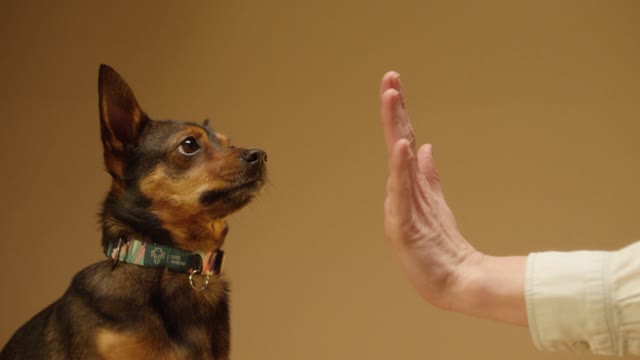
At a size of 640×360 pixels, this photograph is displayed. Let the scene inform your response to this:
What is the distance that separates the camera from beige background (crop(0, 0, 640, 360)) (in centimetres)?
238

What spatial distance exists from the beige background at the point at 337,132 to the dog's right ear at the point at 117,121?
123cm

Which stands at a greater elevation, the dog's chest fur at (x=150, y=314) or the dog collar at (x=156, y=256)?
the dog collar at (x=156, y=256)

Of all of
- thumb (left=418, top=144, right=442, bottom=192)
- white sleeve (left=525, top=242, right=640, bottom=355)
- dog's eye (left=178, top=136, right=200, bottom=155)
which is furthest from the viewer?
dog's eye (left=178, top=136, right=200, bottom=155)

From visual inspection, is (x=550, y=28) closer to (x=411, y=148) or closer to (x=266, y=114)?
(x=266, y=114)

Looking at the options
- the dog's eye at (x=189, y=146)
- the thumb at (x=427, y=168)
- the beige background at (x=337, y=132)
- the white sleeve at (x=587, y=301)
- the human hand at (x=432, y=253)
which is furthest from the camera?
the beige background at (x=337, y=132)

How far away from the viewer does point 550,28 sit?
2.40 meters

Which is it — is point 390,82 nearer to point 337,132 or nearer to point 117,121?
point 117,121

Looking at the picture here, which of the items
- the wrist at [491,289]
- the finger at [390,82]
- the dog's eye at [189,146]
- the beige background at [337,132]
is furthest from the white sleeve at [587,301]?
the beige background at [337,132]

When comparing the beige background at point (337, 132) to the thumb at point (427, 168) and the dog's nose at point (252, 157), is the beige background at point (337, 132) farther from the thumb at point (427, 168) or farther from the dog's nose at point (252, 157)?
the thumb at point (427, 168)

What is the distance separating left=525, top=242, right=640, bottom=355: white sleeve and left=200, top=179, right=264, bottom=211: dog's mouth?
1.83 ft

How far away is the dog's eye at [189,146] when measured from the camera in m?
1.31

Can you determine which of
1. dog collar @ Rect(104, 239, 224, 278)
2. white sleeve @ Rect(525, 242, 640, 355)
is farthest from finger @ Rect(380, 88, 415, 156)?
dog collar @ Rect(104, 239, 224, 278)

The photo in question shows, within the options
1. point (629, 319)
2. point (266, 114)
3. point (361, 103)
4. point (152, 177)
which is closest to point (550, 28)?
point (361, 103)

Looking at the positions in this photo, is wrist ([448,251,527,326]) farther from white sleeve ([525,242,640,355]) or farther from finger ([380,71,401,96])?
finger ([380,71,401,96])
